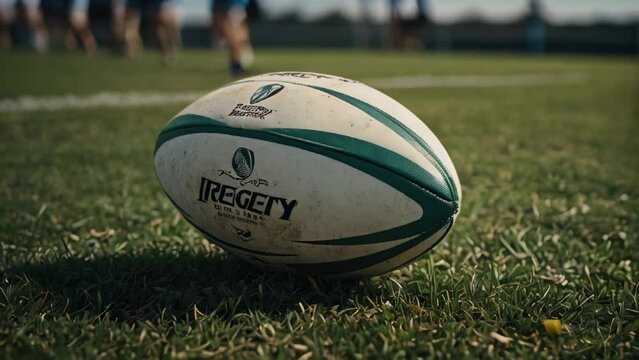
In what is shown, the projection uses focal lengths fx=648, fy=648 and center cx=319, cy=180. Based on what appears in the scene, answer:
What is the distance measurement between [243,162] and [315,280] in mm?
469

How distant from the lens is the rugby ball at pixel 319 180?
1.88 m

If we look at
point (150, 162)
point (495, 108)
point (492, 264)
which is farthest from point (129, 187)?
point (495, 108)

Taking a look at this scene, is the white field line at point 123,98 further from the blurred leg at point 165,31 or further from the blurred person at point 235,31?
the blurred leg at point 165,31

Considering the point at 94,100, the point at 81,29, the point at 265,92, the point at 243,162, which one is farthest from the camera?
the point at 81,29

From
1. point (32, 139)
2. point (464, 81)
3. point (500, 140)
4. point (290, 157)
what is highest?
point (290, 157)

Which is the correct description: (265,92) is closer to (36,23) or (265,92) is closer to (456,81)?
(456,81)

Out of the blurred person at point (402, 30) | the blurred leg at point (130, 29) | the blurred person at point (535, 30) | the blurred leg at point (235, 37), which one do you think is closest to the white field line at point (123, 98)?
the blurred leg at point (235, 37)

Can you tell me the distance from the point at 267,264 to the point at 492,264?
821 mm

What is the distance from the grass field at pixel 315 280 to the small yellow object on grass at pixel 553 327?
0.01 metres

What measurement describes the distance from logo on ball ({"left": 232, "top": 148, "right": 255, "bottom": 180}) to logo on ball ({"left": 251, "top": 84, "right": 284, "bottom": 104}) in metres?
0.20

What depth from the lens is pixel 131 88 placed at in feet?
28.7

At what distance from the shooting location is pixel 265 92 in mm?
2094

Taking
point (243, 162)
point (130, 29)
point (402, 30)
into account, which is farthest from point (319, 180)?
point (402, 30)

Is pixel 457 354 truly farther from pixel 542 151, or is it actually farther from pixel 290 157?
pixel 542 151
